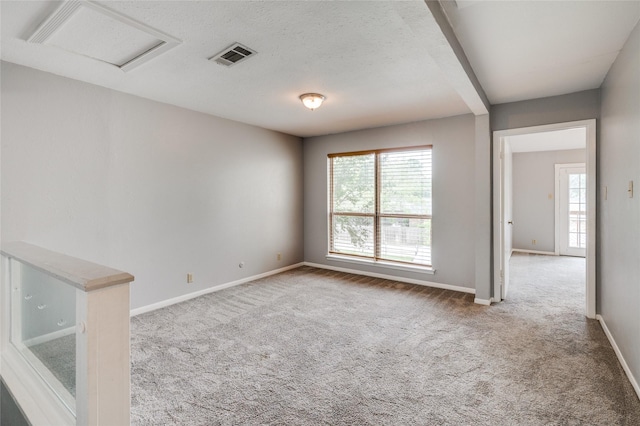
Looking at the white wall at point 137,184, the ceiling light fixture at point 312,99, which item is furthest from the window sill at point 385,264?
the ceiling light fixture at point 312,99

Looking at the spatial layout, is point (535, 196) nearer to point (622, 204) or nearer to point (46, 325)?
point (622, 204)

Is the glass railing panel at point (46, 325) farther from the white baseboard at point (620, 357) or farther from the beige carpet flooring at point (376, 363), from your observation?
the white baseboard at point (620, 357)

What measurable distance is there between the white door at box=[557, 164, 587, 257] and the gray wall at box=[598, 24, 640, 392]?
4.70 meters

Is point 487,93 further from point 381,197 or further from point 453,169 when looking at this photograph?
point 381,197

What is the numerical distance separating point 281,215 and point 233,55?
3.29 metres

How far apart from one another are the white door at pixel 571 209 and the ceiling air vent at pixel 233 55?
758 centimetres

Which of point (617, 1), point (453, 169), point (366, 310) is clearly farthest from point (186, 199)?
point (617, 1)

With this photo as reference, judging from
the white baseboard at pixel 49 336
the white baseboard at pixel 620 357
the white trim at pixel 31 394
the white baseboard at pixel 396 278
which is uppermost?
the white baseboard at pixel 49 336

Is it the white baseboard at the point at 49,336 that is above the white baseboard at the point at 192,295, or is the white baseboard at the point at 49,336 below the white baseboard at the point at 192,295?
above

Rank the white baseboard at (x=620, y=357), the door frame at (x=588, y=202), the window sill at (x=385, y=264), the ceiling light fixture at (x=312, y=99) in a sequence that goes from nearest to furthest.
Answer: the white baseboard at (x=620, y=357) < the door frame at (x=588, y=202) < the ceiling light fixture at (x=312, y=99) < the window sill at (x=385, y=264)

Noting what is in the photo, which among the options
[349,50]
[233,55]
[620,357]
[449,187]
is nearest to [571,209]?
[449,187]

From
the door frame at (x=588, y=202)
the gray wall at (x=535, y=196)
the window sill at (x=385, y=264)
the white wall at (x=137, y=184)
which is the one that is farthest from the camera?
the gray wall at (x=535, y=196)

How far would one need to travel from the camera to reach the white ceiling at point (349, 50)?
76.6 inches

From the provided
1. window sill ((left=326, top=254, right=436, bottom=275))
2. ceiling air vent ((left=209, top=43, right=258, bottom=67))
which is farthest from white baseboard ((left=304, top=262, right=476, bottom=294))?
ceiling air vent ((left=209, top=43, right=258, bottom=67))
